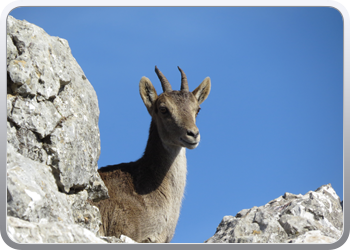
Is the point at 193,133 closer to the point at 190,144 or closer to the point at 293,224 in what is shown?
the point at 190,144

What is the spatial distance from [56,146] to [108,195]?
8.80 feet

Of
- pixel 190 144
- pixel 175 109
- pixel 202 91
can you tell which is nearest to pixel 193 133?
pixel 190 144

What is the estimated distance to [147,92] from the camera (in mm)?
12938

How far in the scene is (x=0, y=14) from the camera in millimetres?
7508

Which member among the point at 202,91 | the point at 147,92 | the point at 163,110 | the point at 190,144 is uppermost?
the point at 202,91

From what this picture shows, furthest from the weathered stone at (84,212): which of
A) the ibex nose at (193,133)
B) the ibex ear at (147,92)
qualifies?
the ibex ear at (147,92)

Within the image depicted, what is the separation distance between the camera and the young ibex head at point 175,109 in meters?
11.4

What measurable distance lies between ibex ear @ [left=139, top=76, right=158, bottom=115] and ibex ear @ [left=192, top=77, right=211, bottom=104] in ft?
4.48

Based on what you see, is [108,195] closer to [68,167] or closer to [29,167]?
[68,167]

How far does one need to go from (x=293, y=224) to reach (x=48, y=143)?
18.5 feet

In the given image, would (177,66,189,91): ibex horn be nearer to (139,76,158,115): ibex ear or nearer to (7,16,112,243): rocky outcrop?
(139,76,158,115): ibex ear

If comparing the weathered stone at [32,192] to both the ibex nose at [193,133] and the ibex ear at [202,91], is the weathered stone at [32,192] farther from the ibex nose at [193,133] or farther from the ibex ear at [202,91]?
the ibex ear at [202,91]

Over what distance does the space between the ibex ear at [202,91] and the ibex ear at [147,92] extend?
4.48 feet
